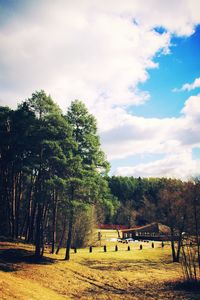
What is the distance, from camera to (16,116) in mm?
29453

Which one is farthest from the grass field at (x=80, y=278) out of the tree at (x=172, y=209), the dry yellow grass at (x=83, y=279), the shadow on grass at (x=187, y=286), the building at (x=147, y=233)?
the building at (x=147, y=233)

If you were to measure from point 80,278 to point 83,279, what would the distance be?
285 mm

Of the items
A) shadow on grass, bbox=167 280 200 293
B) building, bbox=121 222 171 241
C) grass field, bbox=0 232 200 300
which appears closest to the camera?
grass field, bbox=0 232 200 300

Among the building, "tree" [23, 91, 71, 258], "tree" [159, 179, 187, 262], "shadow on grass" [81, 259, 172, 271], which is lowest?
"shadow on grass" [81, 259, 172, 271]

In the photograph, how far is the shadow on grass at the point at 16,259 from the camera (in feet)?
76.6

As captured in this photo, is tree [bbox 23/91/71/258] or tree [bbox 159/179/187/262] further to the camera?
tree [bbox 159/179/187/262]

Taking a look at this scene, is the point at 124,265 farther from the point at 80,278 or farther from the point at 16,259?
the point at 16,259

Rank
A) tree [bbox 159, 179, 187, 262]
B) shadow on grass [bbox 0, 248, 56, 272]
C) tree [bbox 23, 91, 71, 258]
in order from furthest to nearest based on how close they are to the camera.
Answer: tree [bbox 159, 179, 187, 262] → tree [bbox 23, 91, 71, 258] → shadow on grass [bbox 0, 248, 56, 272]

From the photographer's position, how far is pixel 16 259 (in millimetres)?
25422

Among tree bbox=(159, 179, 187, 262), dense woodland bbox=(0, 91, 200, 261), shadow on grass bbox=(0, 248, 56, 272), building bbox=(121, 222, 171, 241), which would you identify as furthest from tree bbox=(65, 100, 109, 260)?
building bbox=(121, 222, 171, 241)

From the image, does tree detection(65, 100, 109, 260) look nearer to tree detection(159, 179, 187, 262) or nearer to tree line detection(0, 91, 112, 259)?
tree line detection(0, 91, 112, 259)

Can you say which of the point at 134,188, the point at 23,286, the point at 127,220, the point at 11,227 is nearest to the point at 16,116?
the point at 11,227

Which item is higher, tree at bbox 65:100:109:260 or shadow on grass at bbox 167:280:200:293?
tree at bbox 65:100:109:260

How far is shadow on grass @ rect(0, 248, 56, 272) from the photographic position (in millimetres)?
23359
